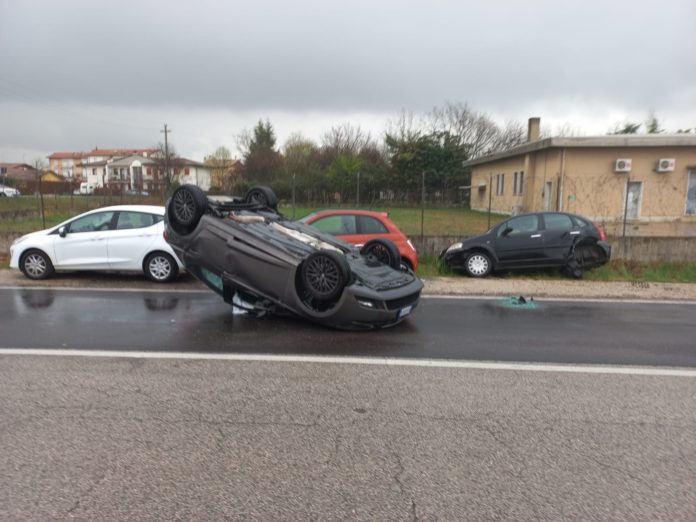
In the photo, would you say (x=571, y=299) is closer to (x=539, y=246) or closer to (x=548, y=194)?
(x=539, y=246)

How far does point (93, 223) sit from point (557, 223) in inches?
390

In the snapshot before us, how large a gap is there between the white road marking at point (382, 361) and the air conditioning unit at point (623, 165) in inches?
635

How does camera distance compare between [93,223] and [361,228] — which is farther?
[93,223]

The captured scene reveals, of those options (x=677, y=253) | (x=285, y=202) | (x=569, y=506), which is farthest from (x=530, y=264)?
(x=285, y=202)

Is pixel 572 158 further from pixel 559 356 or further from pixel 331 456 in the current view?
pixel 331 456

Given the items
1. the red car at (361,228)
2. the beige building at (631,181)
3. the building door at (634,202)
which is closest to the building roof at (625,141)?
the beige building at (631,181)

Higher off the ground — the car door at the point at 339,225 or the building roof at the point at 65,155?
the building roof at the point at 65,155

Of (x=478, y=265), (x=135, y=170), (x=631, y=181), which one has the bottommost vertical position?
(x=478, y=265)

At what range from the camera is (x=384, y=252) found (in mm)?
7914

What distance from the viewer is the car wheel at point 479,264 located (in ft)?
37.9

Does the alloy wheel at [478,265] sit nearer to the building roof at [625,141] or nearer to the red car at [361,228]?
the red car at [361,228]

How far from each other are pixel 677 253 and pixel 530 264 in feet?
14.8

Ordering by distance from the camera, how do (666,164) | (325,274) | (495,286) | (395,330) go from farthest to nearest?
1. (666,164)
2. (495,286)
3. (395,330)
4. (325,274)

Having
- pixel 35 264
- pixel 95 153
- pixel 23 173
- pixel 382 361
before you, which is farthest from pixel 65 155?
pixel 382 361
